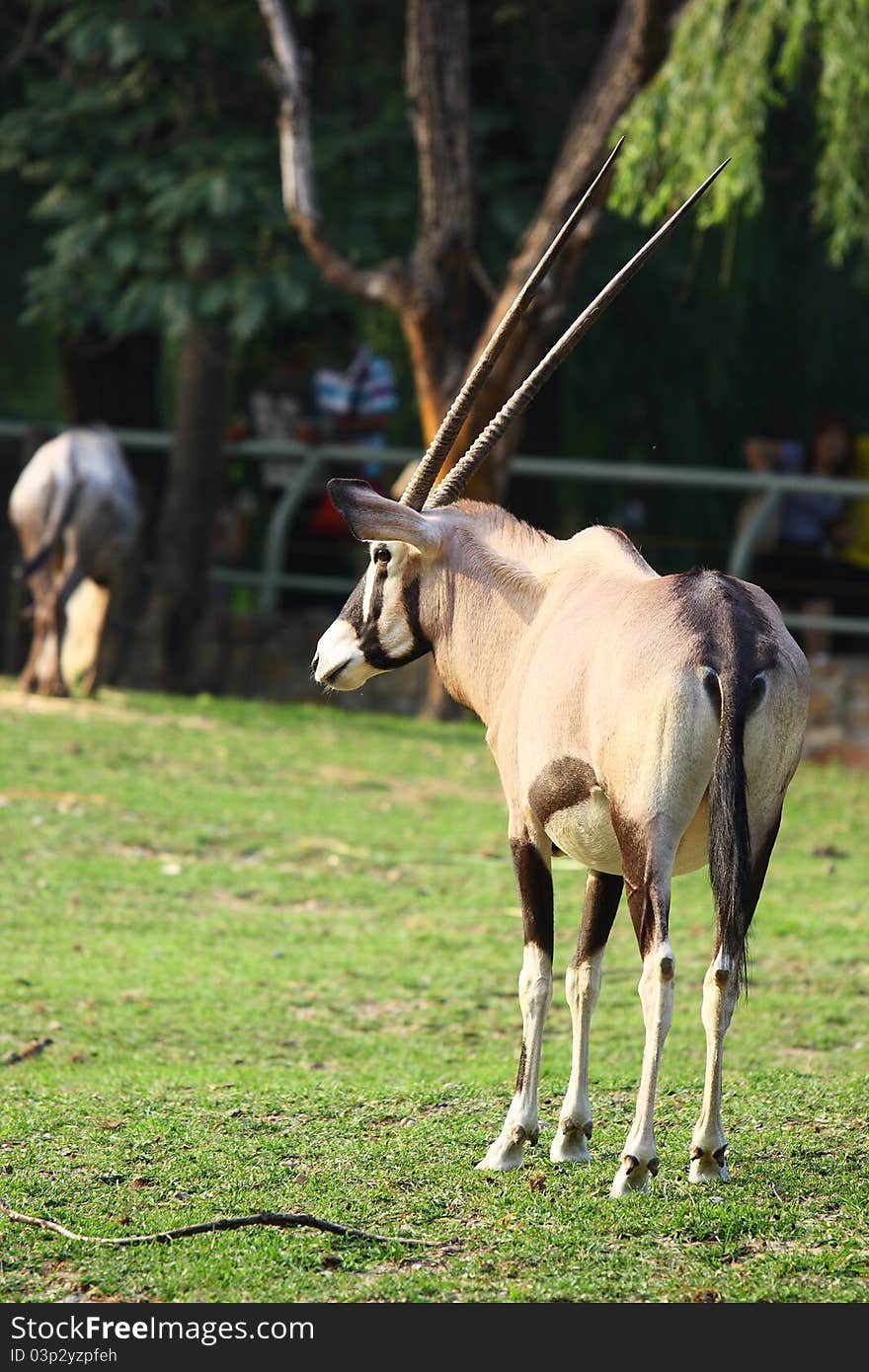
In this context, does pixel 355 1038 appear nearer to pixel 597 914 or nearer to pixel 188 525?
pixel 597 914

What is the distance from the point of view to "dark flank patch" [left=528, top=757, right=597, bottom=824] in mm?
4527

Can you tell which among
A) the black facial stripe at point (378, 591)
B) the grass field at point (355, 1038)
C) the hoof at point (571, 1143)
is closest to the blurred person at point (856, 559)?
the grass field at point (355, 1038)

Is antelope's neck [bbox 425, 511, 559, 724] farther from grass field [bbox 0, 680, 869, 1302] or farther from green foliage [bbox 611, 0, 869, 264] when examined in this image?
green foliage [bbox 611, 0, 869, 264]

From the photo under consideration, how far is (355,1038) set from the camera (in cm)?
679

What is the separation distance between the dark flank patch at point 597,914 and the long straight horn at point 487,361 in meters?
1.16

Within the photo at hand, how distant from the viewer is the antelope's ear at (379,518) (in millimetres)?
4781

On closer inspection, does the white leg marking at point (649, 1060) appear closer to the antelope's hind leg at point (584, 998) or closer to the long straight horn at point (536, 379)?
the antelope's hind leg at point (584, 998)

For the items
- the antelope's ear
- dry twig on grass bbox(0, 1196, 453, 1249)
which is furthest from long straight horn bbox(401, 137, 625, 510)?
dry twig on grass bbox(0, 1196, 453, 1249)

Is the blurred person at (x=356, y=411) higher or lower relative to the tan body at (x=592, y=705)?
higher

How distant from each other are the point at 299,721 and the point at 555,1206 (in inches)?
368

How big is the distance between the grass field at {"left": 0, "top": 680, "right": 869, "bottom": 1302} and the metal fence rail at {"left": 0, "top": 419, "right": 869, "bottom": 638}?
2.02m

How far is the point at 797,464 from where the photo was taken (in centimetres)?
1582

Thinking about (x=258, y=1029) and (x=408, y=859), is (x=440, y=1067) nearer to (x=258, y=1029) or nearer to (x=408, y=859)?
(x=258, y=1029)

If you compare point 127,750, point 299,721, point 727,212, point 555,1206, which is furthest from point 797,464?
point 555,1206
